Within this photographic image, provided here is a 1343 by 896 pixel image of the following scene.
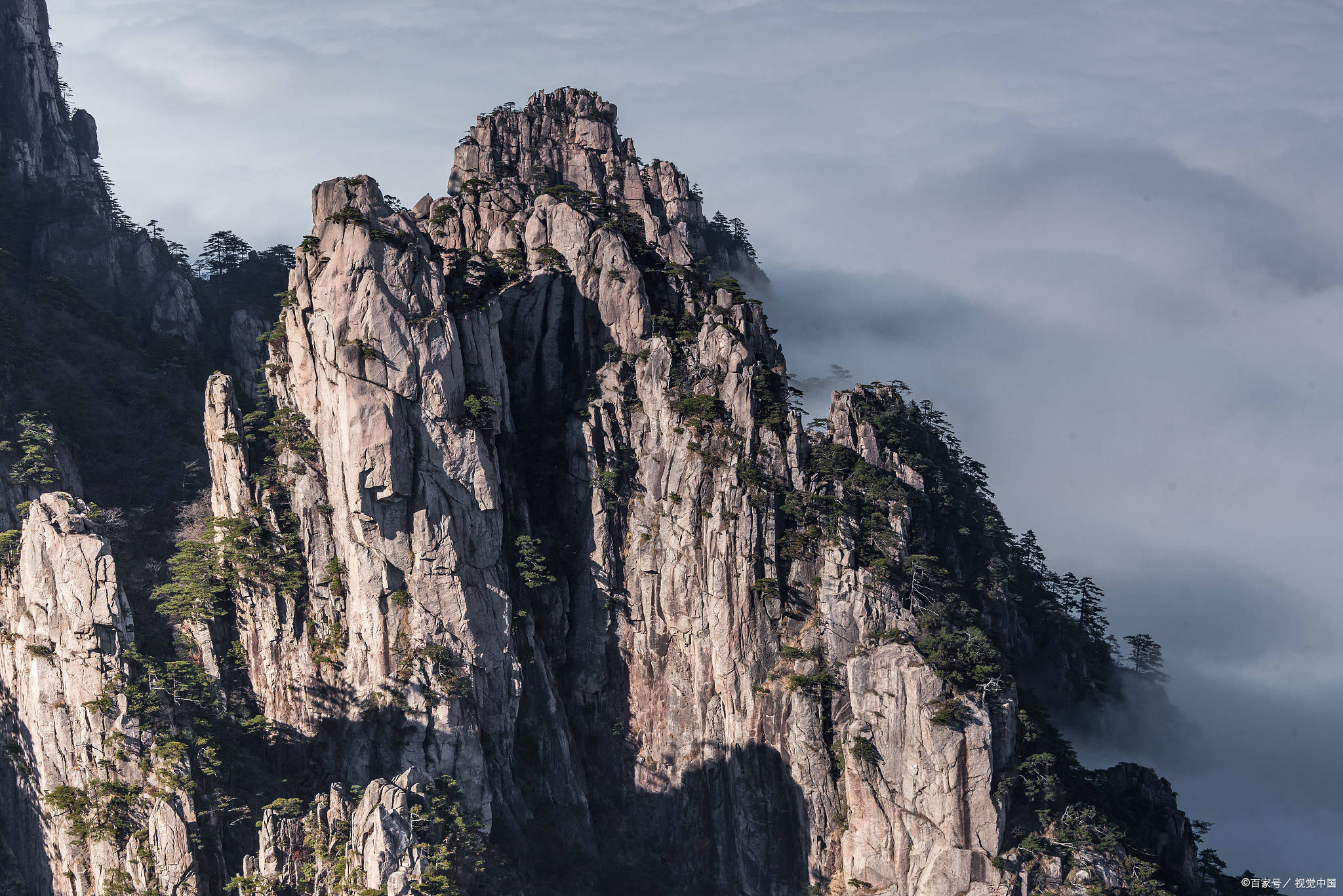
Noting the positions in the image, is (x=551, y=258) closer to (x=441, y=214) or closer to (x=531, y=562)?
(x=441, y=214)

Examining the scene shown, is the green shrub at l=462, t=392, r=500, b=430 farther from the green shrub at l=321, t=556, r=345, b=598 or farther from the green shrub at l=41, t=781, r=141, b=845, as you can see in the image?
the green shrub at l=41, t=781, r=141, b=845

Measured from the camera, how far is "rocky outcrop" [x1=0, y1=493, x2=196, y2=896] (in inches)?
2751

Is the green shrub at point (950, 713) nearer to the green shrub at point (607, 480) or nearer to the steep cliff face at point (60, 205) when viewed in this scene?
the green shrub at point (607, 480)

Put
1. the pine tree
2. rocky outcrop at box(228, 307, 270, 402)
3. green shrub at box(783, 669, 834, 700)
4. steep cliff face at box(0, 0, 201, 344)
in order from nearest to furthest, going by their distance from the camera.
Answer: green shrub at box(783, 669, 834, 700), rocky outcrop at box(228, 307, 270, 402), steep cliff face at box(0, 0, 201, 344), the pine tree

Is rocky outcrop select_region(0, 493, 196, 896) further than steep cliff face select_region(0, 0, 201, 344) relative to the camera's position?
No

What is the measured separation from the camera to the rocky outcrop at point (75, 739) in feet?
229

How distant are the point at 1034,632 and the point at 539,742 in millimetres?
53938

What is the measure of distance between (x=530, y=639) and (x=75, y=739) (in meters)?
30.5

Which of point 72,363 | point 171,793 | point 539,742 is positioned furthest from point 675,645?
point 72,363

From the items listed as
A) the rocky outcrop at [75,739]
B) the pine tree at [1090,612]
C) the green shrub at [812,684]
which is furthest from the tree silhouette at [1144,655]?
the rocky outcrop at [75,739]

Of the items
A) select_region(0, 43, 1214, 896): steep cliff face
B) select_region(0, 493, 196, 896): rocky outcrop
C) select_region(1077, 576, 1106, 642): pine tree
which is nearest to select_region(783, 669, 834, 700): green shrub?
select_region(0, 43, 1214, 896): steep cliff face

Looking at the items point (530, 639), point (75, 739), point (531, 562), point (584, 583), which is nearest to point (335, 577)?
point (531, 562)

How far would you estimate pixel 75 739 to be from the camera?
7162 centimetres

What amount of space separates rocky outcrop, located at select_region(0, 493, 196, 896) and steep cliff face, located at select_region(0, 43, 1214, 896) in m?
0.22
